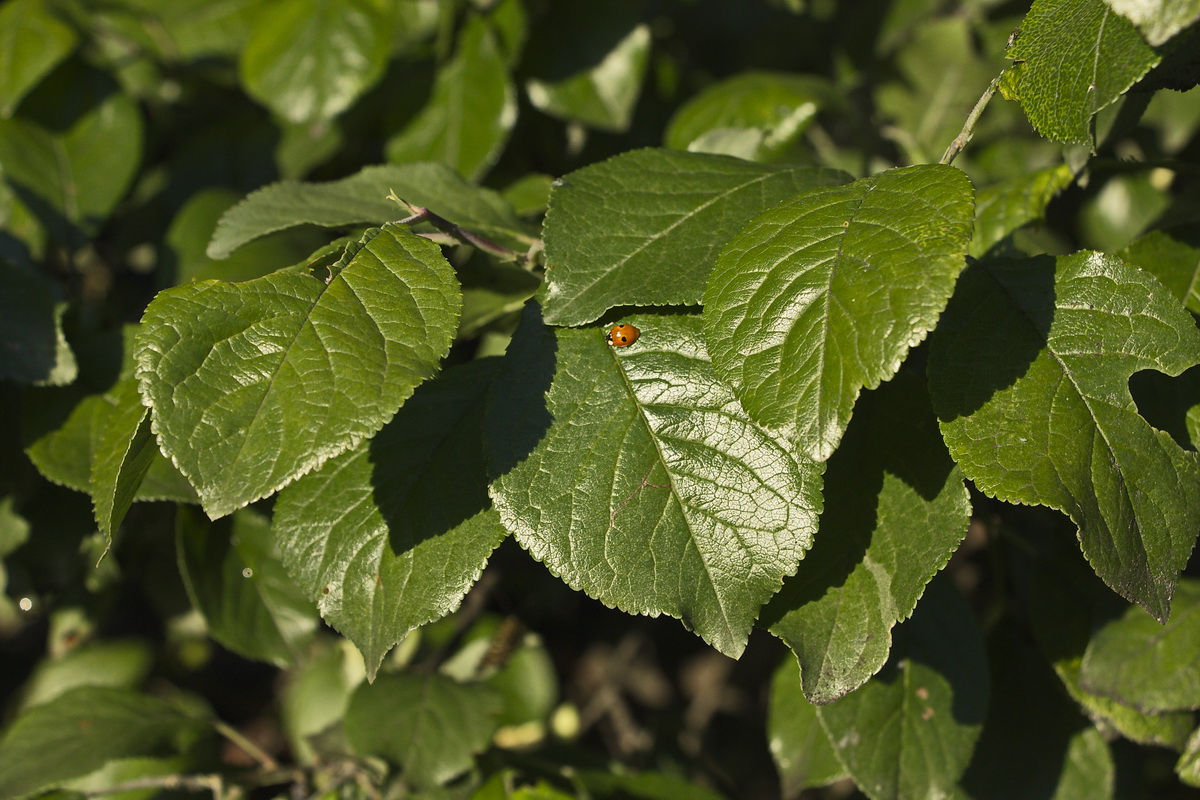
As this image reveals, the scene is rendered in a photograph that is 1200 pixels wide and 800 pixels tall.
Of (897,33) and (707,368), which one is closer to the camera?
(707,368)

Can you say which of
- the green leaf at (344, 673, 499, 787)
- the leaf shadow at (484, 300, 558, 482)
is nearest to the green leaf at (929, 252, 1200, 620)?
the leaf shadow at (484, 300, 558, 482)

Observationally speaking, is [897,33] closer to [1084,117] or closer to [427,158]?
[427,158]

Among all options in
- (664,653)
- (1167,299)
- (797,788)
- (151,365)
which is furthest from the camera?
(664,653)

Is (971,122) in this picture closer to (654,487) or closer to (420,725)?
(654,487)

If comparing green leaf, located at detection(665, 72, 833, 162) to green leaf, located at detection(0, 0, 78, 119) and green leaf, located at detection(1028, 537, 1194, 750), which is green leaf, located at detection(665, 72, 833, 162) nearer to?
green leaf, located at detection(1028, 537, 1194, 750)

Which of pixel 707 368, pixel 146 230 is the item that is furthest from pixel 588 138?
pixel 707 368

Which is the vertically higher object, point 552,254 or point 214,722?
point 552,254
